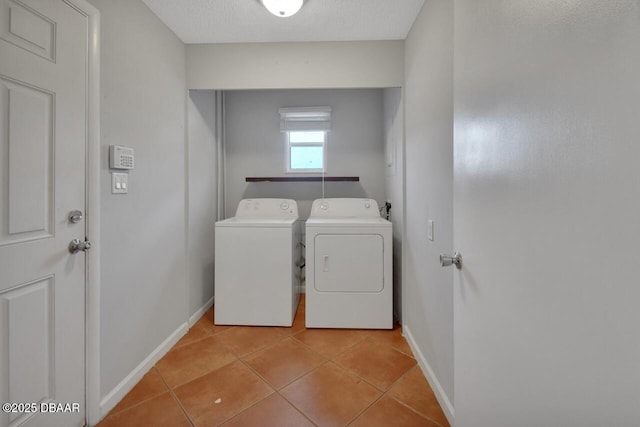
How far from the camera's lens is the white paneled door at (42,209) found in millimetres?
971

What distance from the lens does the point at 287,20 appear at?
1818mm

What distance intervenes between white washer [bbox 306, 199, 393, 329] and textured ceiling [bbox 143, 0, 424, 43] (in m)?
1.43

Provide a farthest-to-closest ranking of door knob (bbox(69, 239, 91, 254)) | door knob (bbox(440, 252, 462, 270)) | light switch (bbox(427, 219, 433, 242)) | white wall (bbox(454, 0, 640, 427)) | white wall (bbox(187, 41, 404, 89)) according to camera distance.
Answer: white wall (bbox(187, 41, 404, 89)) → light switch (bbox(427, 219, 433, 242)) → door knob (bbox(69, 239, 91, 254)) → door knob (bbox(440, 252, 462, 270)) → white wall (bbox(454, 0, 640, 427))

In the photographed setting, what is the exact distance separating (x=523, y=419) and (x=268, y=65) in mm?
2374

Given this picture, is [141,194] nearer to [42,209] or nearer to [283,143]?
[42,209]

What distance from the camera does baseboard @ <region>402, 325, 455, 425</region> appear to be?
1315 mm

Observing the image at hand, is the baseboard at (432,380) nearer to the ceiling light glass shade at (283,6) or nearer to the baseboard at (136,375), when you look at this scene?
the baseboard at (136,375)

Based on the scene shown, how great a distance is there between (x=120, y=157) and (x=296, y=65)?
4.59ft

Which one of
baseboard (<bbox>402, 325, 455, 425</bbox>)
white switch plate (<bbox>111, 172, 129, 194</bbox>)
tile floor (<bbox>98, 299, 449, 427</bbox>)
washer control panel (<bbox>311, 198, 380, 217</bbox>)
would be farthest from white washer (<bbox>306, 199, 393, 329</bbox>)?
white switch plate (<bbox>111, 172, 129, 194</bbox>)

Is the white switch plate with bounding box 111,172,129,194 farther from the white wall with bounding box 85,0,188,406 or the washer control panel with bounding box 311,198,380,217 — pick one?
the washer control panel with bounding box 311,198,380,217

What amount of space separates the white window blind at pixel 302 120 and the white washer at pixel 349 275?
1212mm

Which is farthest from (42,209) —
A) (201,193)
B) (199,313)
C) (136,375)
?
(199,313)

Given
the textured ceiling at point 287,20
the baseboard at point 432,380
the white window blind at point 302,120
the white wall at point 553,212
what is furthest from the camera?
the white window blind at point 302,120

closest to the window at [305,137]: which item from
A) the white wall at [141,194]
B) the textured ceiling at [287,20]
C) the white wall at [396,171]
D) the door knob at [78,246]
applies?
the white wall at [396,171]
